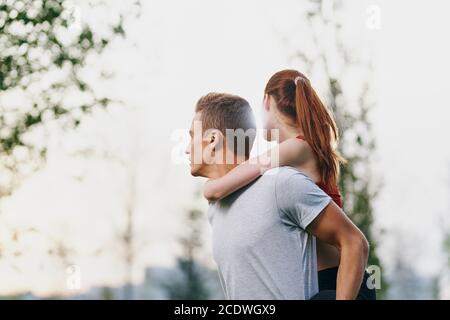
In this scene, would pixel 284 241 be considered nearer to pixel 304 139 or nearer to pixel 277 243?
pixel 277 243

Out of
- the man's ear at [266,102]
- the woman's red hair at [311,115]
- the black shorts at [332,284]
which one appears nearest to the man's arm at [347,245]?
the black shorts at [332,284]

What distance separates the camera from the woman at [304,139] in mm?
2268

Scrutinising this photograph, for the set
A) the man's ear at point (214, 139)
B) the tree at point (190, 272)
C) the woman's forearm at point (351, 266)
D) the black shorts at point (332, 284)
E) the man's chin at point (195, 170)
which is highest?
the man's ear at point (214, 139)

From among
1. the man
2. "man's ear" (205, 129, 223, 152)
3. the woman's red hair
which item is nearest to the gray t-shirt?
the man

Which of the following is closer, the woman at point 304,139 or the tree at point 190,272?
the woman at point 304,139

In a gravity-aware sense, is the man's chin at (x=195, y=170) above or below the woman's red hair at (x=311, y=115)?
below

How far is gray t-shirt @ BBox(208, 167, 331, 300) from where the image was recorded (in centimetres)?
189

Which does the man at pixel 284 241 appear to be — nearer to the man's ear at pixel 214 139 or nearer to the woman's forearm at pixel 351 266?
the woman's forearm at pixel 351 266

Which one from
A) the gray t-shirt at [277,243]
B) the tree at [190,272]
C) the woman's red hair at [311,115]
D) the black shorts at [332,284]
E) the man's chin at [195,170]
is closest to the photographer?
the gray t-shirt at [277,243]

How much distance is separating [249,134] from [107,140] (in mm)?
6736

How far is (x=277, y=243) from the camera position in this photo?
1.91 meters

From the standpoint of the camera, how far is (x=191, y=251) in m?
11.1
